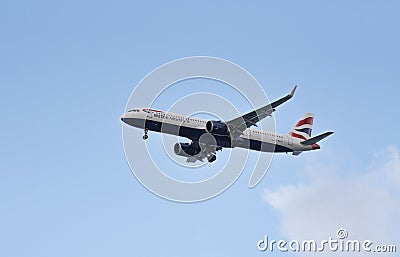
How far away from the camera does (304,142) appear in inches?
3639

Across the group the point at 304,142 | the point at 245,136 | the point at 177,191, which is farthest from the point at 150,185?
the point at 304,142

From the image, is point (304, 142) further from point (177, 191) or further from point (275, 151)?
point (177, 191)

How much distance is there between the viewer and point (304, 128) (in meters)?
104

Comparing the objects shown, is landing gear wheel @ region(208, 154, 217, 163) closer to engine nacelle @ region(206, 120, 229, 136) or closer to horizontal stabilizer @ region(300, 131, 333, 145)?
engine nacelle @ region(206, 120, 229, 136)

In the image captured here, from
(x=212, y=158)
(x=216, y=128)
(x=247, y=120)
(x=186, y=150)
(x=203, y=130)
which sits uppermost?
(x=186, y=150)

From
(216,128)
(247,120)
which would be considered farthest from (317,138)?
(216,128)

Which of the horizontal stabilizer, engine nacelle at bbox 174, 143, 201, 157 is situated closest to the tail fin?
the horizontal stabilizer

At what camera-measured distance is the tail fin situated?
334ft

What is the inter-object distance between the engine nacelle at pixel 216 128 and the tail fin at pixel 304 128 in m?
21.2

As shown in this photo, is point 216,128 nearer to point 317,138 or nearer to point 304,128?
point 317,138

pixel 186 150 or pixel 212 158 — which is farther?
pixel 186 150

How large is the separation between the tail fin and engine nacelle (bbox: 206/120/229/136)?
833 inches

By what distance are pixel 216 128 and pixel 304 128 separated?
25931mm

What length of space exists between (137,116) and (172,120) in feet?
15.5
